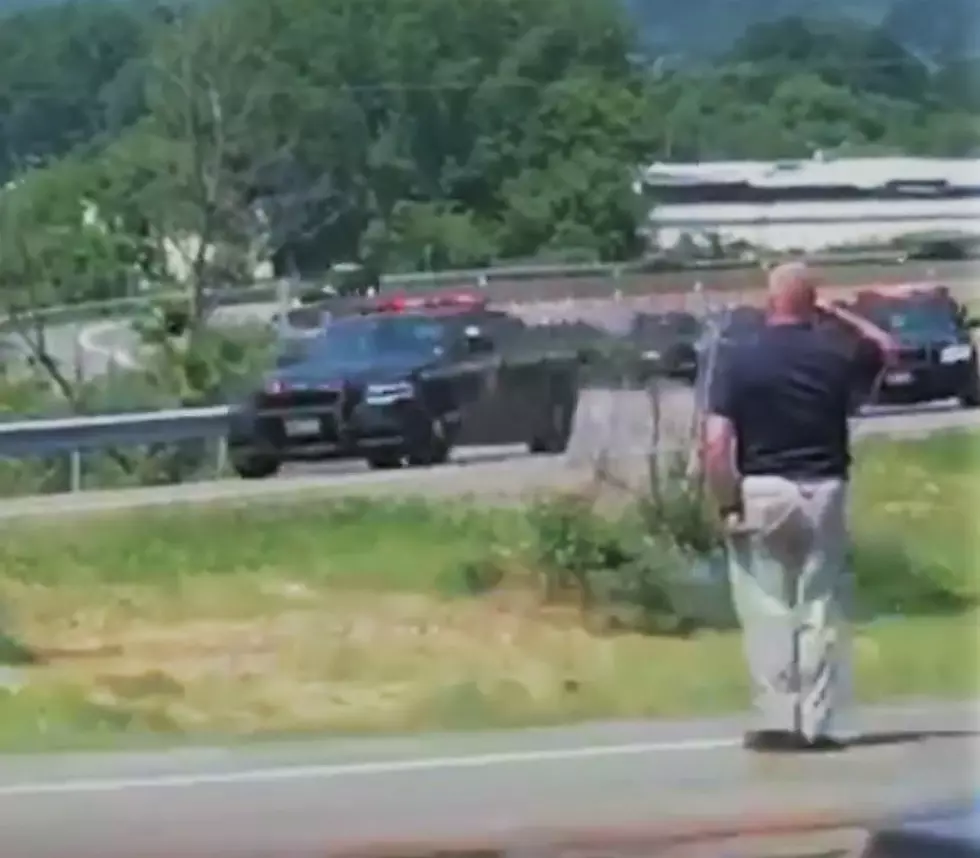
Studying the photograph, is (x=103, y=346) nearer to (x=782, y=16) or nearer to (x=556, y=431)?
(x=556, y=431)

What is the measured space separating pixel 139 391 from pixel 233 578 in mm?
327

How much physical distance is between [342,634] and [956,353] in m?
1.08

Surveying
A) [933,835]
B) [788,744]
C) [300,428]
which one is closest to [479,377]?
[300,428]

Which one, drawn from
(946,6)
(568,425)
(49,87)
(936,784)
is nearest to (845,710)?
(936,784)

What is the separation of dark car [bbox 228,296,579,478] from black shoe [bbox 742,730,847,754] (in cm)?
55

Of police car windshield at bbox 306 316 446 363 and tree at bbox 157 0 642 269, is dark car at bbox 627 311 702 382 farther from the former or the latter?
police car windshield at bbox 306 316 446 363

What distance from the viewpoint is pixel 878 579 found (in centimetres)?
329

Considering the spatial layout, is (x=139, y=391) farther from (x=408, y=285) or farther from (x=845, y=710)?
(x=845, y=710)

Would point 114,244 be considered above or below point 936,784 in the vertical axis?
above

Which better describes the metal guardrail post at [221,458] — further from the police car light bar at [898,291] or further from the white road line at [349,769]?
the police car light bar at [898,291]

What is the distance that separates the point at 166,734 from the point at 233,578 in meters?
0.26

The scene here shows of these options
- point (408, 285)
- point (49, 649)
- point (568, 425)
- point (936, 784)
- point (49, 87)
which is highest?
point (49, 87)

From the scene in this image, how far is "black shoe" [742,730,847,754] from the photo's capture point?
10.5ft

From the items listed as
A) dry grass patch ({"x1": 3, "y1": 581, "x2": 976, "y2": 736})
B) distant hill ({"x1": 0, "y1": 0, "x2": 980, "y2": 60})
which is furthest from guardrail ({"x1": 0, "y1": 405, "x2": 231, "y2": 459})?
distant hill ({"x1": 0, "y1": 0, "x2": 980, "y2": 60})
